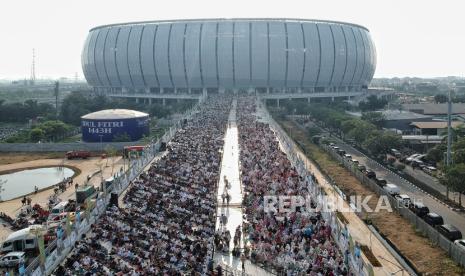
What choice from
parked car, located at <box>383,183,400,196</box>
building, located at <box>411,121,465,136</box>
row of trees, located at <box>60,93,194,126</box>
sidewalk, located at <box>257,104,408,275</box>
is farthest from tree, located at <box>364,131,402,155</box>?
row of trees, located at <box>60,93,194,126</box>

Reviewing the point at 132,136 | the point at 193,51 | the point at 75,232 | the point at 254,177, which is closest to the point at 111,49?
the point at 193,51

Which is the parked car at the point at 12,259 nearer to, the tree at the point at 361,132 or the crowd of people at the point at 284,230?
the crowd of people at the point at 284,230

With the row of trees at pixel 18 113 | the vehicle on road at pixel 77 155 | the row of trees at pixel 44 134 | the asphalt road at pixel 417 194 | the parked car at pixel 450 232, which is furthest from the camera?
the row of trees at pixel 18 113

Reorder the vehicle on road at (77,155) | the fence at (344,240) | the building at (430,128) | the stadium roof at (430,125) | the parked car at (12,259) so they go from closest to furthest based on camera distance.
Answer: the fence at (344,240)
the parked car at (12,259)
the vehicle on road at (77,155)
the building at (430,128)
the stadium roof at (430,125)

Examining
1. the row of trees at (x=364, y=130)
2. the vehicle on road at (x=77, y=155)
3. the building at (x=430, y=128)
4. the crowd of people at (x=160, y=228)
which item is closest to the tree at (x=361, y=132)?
the row of trees at (x=364, y=130)

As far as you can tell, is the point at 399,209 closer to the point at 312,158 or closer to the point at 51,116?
the point at 312,158

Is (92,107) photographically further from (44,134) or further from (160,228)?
(160,228)

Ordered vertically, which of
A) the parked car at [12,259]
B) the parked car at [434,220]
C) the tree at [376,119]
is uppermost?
the tree at [376,119]
